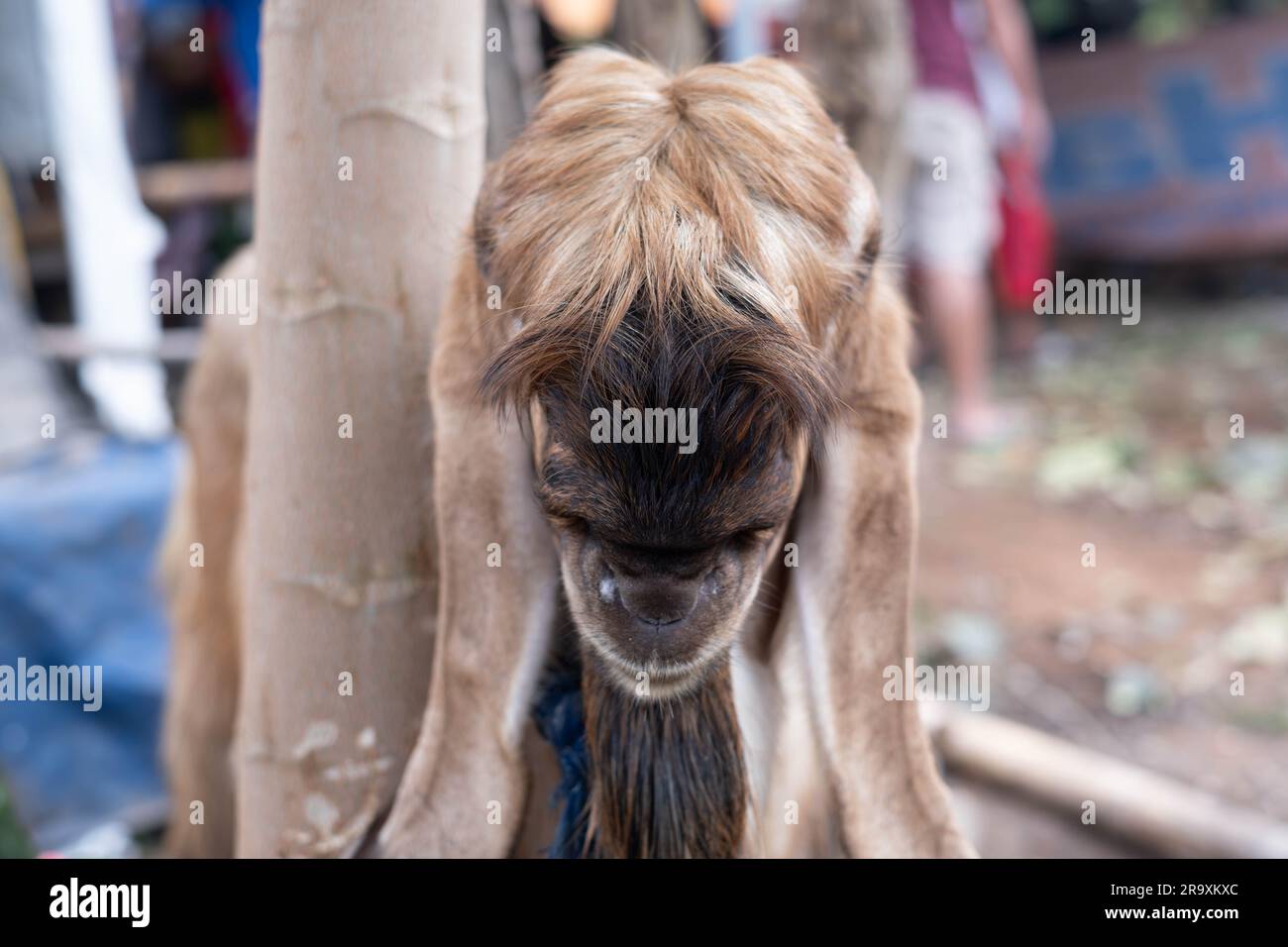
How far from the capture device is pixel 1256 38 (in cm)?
849

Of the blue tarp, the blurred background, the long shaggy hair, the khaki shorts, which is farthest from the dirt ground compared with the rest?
the blue tarp

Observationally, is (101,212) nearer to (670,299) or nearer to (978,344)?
(978,344)

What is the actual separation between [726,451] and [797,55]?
2.71 m

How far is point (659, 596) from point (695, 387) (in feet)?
0.82

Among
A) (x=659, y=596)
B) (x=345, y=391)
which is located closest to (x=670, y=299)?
(x=659, y=596)

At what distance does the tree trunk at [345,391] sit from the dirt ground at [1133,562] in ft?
6.49

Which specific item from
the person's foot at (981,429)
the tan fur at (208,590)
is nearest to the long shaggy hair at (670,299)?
the tan fur at (208,590)

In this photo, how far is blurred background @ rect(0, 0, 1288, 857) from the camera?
Answer: 138 inches

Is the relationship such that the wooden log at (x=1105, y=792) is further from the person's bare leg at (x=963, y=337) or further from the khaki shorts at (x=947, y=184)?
the person's bare leg at (x=963, y=337)

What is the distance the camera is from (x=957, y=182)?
5734mm

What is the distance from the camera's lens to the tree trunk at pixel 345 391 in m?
1.58

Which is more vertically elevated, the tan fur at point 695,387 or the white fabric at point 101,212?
the white fabric at point 101,212
